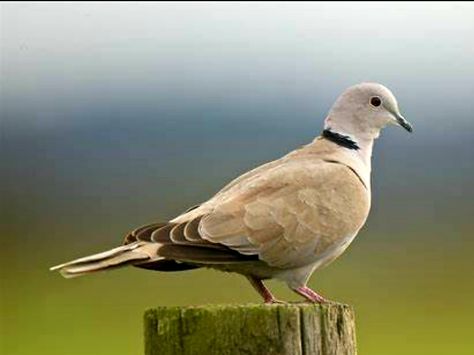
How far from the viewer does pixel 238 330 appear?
576 cm

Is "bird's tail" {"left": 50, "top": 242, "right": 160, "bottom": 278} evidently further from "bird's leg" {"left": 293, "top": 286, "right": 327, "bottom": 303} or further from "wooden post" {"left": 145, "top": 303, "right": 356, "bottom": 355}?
"bird's leg" {"left": 293, "top": 286, "right": 327, "bottom": 303}

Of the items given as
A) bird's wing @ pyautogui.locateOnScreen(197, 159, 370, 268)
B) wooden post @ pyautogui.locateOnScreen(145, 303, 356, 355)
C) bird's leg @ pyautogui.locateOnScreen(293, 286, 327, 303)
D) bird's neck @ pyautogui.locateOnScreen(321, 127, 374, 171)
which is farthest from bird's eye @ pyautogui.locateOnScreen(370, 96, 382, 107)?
wooden post @ pyautogui.locateOnScreen(145, 303, 356, 355)

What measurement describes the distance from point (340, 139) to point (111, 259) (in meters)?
2.20

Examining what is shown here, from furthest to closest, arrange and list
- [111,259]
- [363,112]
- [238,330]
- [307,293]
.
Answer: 1. [363,112]
2. [307,293]
3. [111,259]
4. [238,330]

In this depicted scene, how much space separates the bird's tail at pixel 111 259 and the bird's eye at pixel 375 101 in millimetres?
2124

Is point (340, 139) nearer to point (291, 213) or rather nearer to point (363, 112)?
point (363, 112)

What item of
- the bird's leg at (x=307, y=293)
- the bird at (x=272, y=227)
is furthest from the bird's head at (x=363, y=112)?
the bird's leg at (x=307, y=293)

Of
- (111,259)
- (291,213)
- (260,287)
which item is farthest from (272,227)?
(111,259)

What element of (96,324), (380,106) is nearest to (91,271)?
(380,106)

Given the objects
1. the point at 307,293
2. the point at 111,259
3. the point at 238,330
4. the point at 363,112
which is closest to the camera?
the point at 238,330

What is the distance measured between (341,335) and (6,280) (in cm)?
1270

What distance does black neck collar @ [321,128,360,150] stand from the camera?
28.1ft

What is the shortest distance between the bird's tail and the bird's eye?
83.6 inches

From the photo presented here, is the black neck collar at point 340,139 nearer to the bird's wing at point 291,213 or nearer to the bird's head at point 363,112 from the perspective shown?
the bird's head at point 363,112
